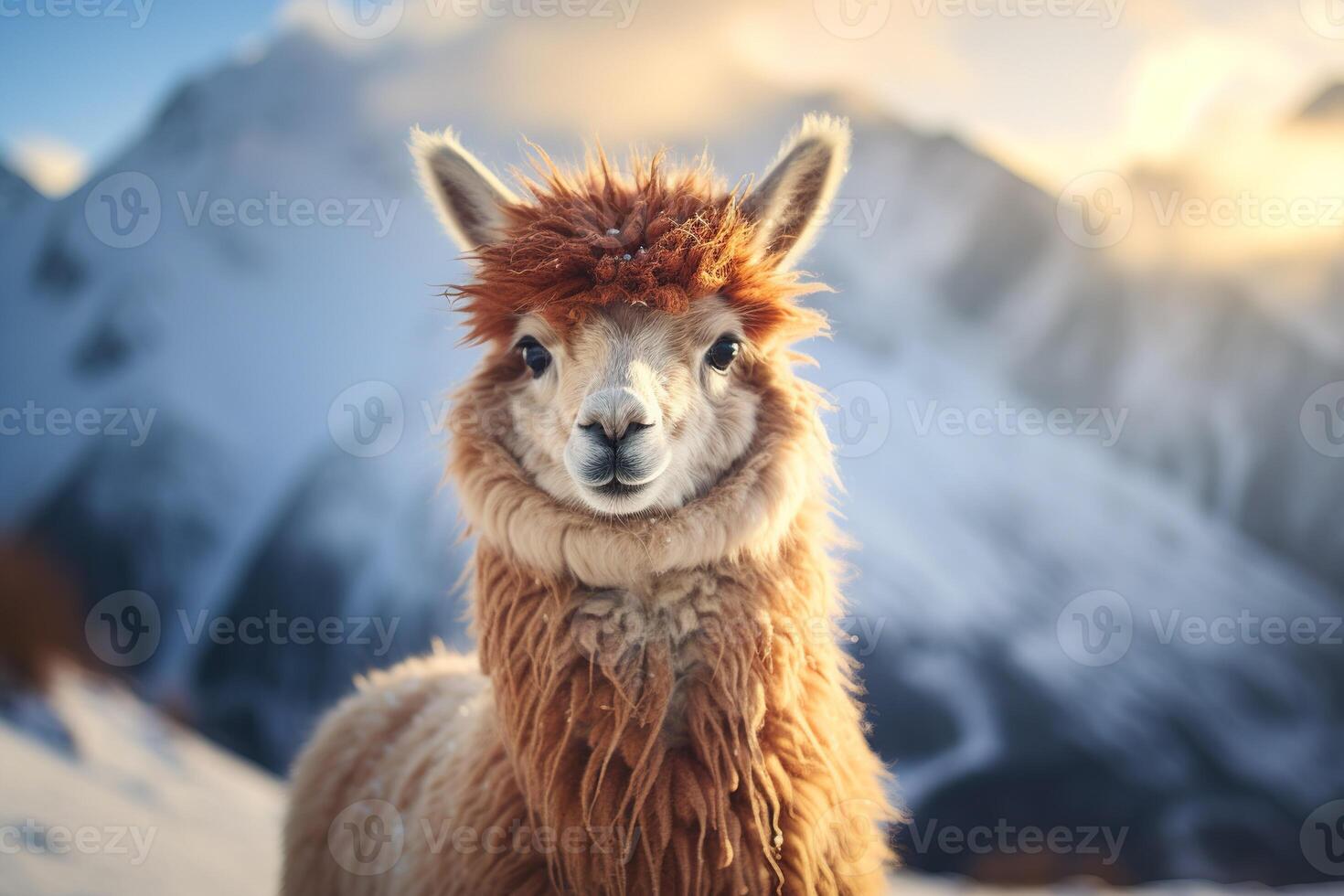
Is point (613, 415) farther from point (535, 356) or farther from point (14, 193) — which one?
point (14, 193)

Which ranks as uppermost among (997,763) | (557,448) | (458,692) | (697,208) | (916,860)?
(697,208)

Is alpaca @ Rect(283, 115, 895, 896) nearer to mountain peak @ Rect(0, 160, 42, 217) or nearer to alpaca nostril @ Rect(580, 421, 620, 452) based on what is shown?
alpaca nostril @ Rect(580, 421, 620, 452)

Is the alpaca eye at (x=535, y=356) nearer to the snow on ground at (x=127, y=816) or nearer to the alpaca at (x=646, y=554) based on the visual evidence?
the alpaca at (x=646, y=554)

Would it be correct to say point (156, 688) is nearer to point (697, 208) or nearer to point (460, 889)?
point (460, 889)

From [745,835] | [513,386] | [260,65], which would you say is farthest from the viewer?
[260,65]

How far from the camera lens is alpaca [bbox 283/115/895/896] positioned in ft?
5.01

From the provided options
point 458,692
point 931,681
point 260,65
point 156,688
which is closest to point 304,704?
point 156,688

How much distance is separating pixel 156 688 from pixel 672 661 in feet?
20.0

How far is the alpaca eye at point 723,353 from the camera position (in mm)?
1770

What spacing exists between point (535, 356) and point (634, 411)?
18.0 inches

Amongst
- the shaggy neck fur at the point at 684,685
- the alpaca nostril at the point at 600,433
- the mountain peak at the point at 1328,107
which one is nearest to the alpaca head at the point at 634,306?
the alpaca nostril at the point at 600,433

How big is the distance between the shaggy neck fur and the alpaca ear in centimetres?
46

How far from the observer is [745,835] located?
1.51m

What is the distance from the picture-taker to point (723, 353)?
178cm
